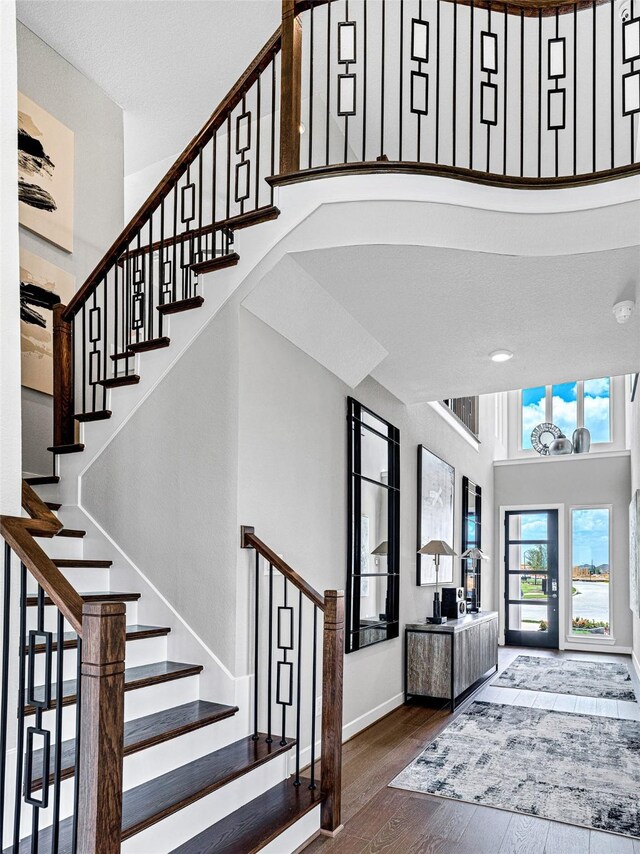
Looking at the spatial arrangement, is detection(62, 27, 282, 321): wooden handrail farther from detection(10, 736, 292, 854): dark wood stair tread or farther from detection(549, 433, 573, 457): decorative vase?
detection(549, 433, 573, 457): decorative vase

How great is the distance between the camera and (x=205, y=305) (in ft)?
12.2

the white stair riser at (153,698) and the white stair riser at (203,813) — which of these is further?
the white stair riser at (153,698)

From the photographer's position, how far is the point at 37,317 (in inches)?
184

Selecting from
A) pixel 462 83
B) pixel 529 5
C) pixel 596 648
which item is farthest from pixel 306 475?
pixel 596 648

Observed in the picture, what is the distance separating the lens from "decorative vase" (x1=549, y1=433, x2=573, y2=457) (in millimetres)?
11055

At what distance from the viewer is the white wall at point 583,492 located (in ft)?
32.9

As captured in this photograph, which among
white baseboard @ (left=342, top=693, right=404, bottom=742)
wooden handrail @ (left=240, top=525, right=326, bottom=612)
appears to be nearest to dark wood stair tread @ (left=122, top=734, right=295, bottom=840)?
wooden handrail @ (left=240, top=525, right=326, bottom=612)

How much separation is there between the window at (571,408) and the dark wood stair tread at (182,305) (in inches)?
319

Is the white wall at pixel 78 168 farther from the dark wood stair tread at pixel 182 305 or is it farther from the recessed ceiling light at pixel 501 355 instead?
the recessed ceiling light at pixel 501 355

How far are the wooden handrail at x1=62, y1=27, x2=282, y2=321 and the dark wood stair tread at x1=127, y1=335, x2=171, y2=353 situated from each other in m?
0.55

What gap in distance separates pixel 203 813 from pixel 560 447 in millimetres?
9626

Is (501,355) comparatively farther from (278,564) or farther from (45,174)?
(45,174)

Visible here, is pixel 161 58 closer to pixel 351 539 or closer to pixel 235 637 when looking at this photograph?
pixel 351 539

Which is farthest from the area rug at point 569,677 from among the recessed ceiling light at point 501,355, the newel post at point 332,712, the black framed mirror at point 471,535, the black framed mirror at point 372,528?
the newel post at point 332,712
